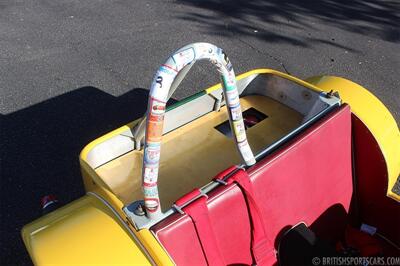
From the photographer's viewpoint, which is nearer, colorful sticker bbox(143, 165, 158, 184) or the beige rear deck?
colorful sticker bbox(143, 165, 158, 184)

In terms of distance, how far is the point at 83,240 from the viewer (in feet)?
4.62

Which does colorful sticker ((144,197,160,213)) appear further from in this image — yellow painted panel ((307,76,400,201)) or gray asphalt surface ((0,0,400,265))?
gray asphalt surface ((0,0,400,265))

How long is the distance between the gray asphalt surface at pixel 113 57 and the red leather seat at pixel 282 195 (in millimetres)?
1348

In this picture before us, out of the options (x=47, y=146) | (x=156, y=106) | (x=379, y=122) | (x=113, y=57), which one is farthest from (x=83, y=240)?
(x=113, y=57)

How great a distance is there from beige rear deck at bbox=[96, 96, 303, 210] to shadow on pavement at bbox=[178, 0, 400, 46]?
8.32ft

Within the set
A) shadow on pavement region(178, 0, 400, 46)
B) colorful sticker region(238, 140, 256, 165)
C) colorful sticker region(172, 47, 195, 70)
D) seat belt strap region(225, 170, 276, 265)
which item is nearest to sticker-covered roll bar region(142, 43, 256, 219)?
colorful sticker region(172, 47, 195, 70)

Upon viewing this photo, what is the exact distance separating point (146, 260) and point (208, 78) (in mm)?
2712

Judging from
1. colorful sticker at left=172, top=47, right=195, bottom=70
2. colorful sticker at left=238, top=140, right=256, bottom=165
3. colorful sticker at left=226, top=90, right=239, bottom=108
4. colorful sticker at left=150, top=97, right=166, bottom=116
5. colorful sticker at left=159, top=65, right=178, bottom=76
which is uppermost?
colorful sticker at left=172, top=47, right=195, bottom=70

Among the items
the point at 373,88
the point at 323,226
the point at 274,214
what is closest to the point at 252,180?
the point at 274,214

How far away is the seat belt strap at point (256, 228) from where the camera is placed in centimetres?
160

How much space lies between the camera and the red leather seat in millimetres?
1513

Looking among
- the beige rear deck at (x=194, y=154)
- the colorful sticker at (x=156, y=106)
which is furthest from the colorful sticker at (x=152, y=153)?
the beige rear deck at (x=194, y=154)

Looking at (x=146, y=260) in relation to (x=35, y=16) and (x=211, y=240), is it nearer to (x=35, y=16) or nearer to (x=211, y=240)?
(x=211, y=240)

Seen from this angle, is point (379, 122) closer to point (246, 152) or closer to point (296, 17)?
point (246, 152)
